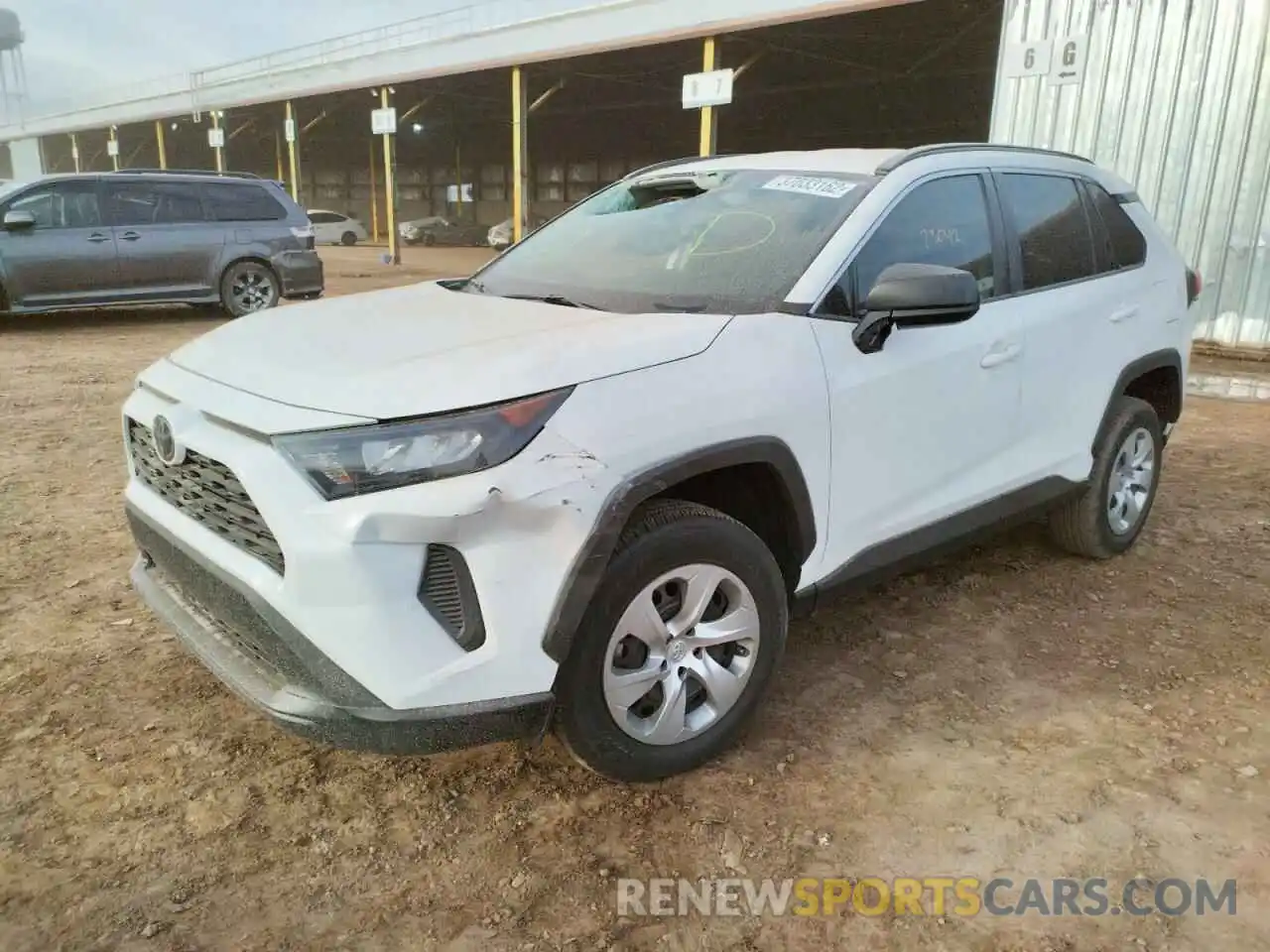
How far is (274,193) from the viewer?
11516 millimetres

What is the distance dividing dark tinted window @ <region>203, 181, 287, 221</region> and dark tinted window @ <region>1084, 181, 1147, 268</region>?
9927 mm

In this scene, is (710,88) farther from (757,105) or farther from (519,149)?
(757,105)

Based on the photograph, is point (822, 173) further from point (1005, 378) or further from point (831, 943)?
point (831, 943)

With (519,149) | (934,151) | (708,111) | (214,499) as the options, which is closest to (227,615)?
(214,499)

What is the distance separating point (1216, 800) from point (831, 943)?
1245 millimetres

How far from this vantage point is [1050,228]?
3643 millimetres

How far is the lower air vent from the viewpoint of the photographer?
6.65 ft

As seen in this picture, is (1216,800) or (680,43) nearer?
(1216,800)

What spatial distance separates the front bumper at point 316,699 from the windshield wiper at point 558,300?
125 centimetres

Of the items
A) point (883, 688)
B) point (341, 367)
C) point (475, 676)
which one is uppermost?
point (341, 367)

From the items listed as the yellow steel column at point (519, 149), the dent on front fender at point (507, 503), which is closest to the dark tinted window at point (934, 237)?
the dent on front fender at point (507, 503)

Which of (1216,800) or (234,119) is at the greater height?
(234,119)

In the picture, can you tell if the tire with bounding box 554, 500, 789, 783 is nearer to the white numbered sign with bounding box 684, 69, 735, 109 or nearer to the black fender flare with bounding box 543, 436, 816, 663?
the black fender flare with bounding box 543, 436, 816, 663

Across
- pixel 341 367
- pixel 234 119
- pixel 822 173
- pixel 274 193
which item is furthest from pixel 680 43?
pixel 234 119
